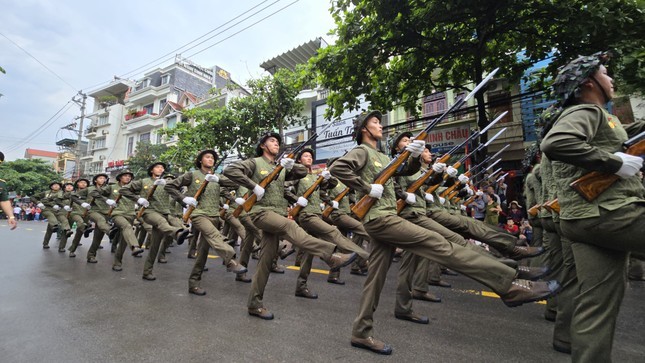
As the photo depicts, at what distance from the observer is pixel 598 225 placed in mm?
2018

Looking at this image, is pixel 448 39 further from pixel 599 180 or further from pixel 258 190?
pixel 599 180

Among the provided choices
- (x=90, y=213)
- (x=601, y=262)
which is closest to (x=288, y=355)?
(x=601, y=262)

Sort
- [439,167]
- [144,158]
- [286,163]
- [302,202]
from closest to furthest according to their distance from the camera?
[286,163], [439,167], [302,202], [144,158]

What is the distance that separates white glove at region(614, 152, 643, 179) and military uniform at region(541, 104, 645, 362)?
0.10ft

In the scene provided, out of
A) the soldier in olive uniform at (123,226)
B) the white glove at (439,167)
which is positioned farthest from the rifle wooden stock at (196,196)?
the white glove at (439,167)

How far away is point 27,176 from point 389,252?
146ft

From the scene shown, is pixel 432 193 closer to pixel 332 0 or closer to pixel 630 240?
A: pixel 630 240

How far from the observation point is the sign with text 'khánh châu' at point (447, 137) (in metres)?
15.5

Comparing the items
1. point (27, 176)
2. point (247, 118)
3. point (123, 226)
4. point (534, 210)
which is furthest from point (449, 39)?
point (27, 176)

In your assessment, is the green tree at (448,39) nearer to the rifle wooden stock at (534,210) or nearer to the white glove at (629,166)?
the rifle wooden stock at (534,210)

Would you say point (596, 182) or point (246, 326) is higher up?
point (596, 182)

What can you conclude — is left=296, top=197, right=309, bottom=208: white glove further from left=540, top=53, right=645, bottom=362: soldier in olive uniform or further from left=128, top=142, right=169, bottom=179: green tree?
left=128, top=142, right=169, bottom=179: green tree

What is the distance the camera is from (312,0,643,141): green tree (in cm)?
685

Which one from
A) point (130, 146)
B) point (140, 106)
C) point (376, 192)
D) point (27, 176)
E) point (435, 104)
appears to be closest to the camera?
point (376, 192)
